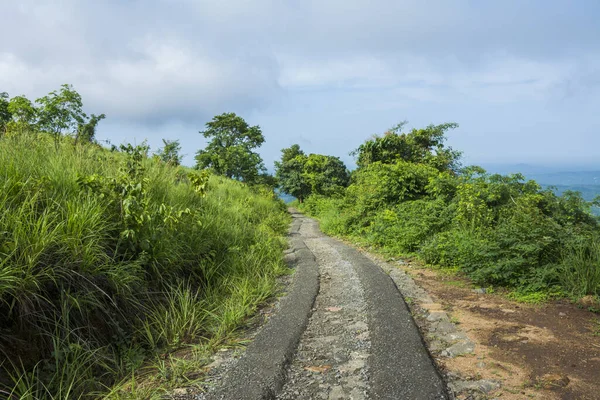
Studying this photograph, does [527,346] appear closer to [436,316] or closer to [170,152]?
[436,316]

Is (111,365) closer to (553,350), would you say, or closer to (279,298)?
(279,298)

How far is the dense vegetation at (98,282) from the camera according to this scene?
276 cm

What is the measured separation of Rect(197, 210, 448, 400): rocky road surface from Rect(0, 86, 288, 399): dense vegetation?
0.45 meters

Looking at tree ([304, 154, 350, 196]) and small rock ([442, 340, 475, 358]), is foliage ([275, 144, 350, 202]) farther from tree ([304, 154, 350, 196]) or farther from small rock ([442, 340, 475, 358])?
small rock ([442, 340, 475, 358])

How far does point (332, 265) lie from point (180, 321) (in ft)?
11.9

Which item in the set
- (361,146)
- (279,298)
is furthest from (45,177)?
(361,146)

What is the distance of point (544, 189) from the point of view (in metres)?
7.90

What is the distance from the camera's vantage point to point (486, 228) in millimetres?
6781

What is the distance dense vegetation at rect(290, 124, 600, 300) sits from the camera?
200 inches

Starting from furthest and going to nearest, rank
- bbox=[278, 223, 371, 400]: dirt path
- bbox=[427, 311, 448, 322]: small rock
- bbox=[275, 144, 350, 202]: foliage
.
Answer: bbox=[275, 144, 350, 202]: foliage < bbox=[427, 311, 448, 322]: small rock < bbox=[278, 223, 371, 400]: dirt path

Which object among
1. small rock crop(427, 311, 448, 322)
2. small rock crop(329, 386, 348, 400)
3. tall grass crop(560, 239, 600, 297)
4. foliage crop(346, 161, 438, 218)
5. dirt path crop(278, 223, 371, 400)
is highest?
foliage crop(346, 161, 438, 218)

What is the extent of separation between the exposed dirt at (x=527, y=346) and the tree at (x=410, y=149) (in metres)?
11.8

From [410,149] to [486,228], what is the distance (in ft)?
35.4

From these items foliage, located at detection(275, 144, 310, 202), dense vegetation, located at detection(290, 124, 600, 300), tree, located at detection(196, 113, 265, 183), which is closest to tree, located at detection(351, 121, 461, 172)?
dense vegetation, located at detection(290, 124, 600, 300)
